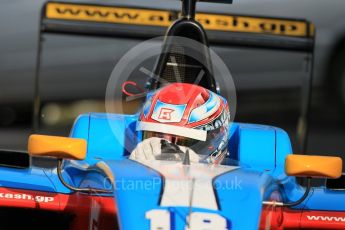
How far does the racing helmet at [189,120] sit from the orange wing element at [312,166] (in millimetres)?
628

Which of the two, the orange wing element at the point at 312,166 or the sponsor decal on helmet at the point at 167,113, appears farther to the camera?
the sponsor decal on helmet at the point at 167,113

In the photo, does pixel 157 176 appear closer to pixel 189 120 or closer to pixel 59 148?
pixel 59 148

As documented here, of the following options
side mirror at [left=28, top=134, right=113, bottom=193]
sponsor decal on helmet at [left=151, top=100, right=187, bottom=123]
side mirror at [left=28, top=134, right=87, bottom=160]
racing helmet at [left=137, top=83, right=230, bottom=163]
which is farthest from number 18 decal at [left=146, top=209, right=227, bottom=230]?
sponsor decal on helmet at [left=151, top=100, right=187, bottom=123]

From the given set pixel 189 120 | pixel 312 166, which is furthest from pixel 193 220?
pixel 189 120

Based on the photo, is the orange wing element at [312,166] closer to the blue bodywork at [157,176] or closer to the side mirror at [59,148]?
the blue bodywork at [157,176]

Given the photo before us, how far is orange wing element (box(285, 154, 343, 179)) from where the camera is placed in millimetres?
4125

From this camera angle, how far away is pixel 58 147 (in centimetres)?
422

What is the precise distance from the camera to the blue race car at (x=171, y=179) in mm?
3746

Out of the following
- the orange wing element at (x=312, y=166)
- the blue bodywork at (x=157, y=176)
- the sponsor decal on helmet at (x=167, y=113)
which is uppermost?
the sponsor decal on helmet at (x=167, y=113)

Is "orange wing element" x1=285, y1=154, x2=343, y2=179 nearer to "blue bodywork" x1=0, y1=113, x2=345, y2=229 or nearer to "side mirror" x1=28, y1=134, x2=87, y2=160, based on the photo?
"blue bodywork" x1=0, y1=113, x2=345, y2=229

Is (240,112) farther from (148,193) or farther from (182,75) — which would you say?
(148,193)

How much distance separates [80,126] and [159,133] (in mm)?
1044

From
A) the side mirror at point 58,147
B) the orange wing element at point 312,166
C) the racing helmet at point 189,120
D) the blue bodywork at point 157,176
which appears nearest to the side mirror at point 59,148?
the side mirror at point 58,147

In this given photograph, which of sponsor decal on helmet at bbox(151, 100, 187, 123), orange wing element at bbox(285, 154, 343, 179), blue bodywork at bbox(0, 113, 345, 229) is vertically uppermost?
sponsor decal on helmet at bbox(151, 100, 187, 123)
